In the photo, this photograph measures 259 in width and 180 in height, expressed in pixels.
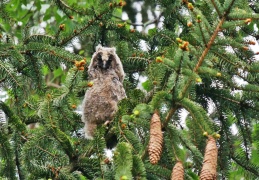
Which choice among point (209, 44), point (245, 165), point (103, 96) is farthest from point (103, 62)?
point (209, 44)

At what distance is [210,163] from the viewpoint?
2.10 meters

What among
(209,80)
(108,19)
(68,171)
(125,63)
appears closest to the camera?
(68,171)

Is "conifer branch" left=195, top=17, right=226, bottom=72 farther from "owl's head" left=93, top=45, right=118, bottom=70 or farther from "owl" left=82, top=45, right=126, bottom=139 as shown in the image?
"owl's head" left=93, top=45, right=118, bottom=70

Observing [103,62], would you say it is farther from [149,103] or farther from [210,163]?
[210,163]

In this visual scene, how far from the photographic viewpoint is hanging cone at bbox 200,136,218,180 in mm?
2047

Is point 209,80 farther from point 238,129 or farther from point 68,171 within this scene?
point 68,171

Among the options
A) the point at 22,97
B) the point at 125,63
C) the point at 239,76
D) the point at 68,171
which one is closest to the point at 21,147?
the point at 68,171

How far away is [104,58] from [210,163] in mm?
2580

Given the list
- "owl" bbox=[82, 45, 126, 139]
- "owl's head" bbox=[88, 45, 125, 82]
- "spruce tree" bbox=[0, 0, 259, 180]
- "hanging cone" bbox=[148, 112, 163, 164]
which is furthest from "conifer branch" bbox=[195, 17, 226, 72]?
"owl's head" bbox=[88, 45, 125, 82]

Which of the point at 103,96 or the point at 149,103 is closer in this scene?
the point at 149,103

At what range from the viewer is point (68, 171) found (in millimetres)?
2705

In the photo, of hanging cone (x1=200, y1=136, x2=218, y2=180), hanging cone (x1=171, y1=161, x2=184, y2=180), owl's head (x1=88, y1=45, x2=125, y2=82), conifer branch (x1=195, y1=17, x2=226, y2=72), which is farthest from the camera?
owl's head (x1=88, y1=45, x2=125, y2=82)

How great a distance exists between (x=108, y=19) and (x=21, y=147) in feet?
4.43

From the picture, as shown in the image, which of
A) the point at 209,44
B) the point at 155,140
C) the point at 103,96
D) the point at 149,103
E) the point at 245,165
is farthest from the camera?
the point at 103,96
